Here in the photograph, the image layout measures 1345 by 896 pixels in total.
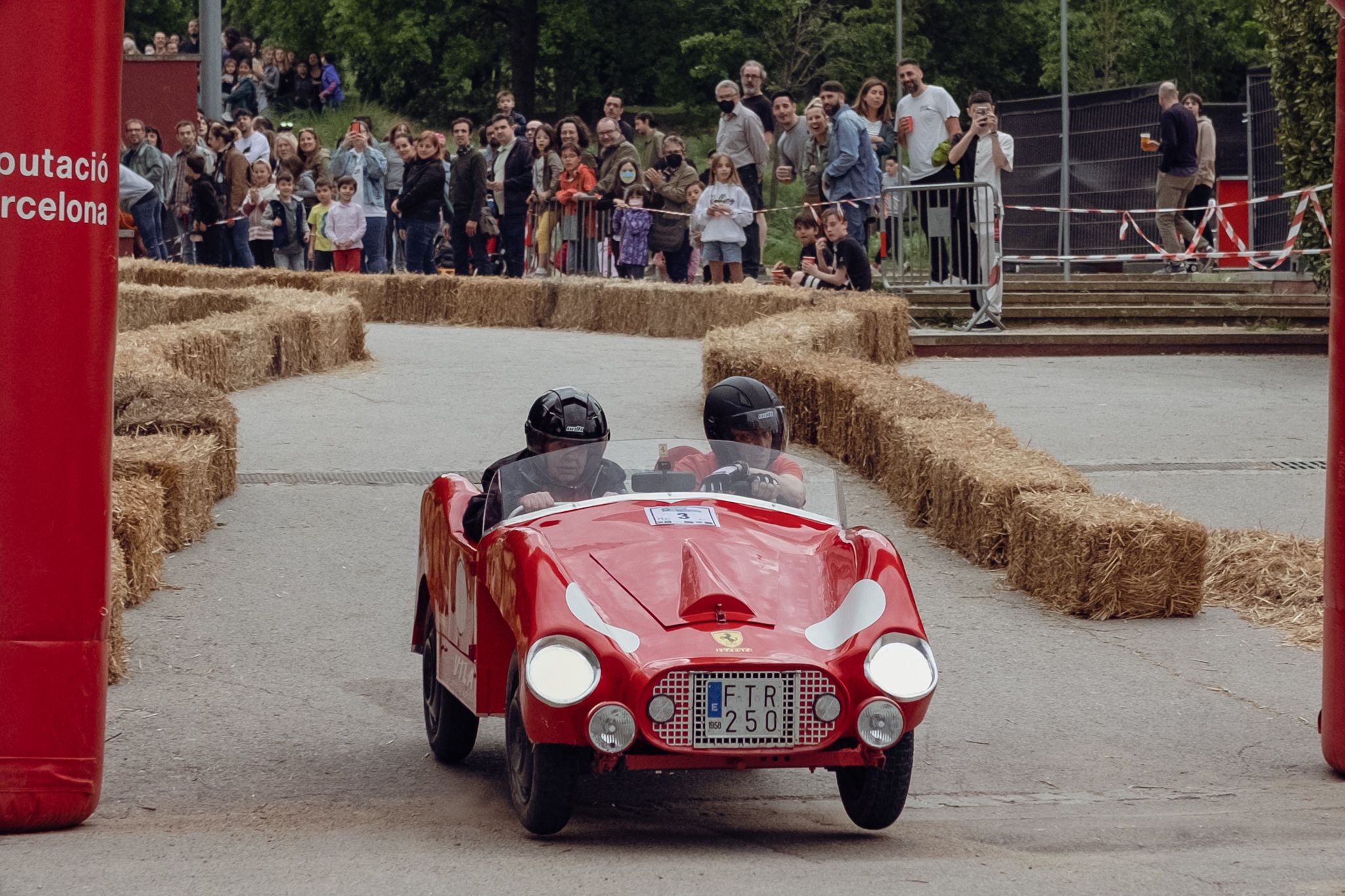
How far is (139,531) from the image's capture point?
9.22 m

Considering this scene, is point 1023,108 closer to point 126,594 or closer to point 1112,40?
point 1112,40

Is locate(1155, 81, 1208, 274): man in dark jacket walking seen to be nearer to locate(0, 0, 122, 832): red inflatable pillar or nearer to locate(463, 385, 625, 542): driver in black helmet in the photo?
locate(463, 385, 625, 542): driver in black helmet

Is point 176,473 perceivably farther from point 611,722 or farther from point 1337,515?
point 1337,515

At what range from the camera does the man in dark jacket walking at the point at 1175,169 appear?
25.1m

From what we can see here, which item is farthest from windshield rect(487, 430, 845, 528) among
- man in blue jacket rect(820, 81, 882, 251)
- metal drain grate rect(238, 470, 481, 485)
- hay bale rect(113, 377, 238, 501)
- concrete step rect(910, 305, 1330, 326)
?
concrete step rect(910, 305, 1330, 326)

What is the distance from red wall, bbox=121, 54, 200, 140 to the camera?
37.2 m

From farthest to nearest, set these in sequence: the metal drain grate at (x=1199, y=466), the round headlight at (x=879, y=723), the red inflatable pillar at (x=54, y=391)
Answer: the metal drain grate at (x=1199, y=466) < the red inflatable pillar at (x=54, y=391) < the round headlight at (x=879, y=723)

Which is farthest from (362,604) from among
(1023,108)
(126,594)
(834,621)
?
(1023,108)

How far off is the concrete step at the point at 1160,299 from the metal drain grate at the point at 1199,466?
9477 mm

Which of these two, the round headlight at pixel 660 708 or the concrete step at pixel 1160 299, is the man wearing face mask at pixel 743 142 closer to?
the concrete step at pixel 1160 299

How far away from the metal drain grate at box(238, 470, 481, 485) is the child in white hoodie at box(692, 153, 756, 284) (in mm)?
10180

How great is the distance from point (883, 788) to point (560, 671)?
995 millimetres

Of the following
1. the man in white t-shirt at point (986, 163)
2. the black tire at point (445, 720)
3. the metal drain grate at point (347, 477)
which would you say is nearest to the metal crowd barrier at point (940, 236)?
the man in white t-shirt at point (986, 163)

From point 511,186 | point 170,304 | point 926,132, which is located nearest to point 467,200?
point 511,186
